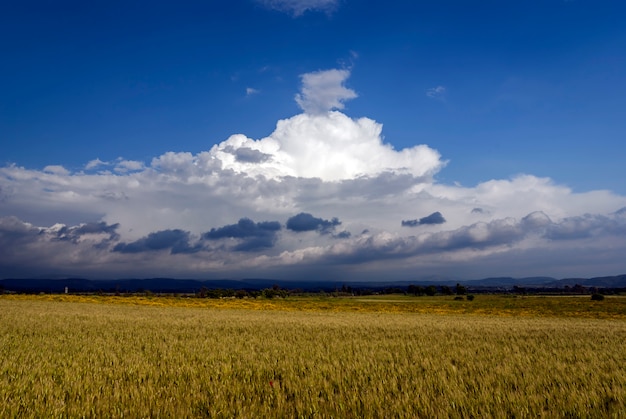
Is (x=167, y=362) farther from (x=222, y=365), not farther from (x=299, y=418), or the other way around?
(x=299, y=418)

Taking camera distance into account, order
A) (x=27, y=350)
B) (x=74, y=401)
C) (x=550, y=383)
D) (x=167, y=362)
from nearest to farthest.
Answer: (x=74, y=401), (x=550, y=383), (x=167, y=362), (x=27, y=350)

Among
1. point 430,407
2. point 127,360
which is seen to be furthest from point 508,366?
point 127,360

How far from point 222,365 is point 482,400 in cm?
570

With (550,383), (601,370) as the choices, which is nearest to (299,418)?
(550,383)

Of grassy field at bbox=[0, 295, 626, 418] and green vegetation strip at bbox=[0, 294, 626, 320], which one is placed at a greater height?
grassy field at bbox=[0, 295, 626, 418]

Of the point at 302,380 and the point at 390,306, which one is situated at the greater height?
the point at 302,380

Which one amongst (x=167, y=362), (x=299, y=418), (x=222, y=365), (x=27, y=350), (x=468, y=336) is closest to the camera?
(x=299, y=418)

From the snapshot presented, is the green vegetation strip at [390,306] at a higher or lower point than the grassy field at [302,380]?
lower

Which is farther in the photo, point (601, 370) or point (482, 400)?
point (601, 370)

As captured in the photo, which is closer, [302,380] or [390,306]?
[302,380]

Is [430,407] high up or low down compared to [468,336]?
up

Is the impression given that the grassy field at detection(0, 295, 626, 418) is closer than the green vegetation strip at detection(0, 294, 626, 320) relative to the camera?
Yes

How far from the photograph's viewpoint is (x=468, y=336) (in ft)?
57.0

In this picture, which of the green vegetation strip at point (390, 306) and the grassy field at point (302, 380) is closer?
the grassy field at point (302, 380)
